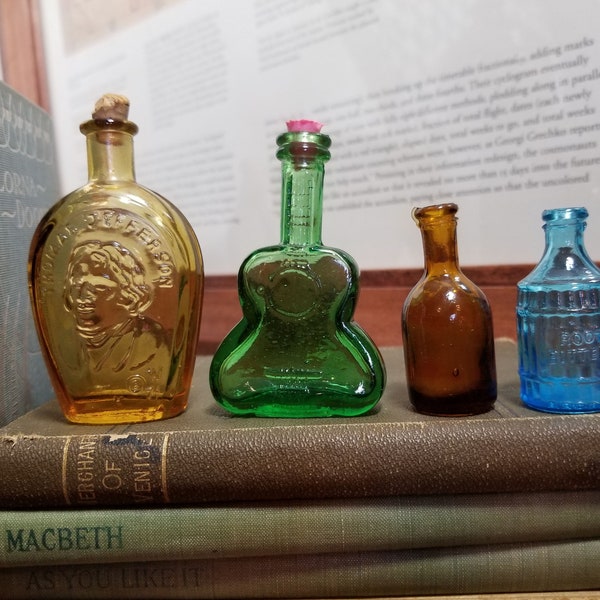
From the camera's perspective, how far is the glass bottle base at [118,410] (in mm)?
417

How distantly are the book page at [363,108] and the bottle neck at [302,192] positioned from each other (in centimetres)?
25

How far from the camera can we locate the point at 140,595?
0.37 meters

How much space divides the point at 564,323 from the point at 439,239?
10 centimetres

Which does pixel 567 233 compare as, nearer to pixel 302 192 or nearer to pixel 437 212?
pixel 437 212

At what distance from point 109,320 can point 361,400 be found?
0.20 metres

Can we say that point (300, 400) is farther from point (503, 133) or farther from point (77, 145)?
point (77, 145)

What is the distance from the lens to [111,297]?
417mm

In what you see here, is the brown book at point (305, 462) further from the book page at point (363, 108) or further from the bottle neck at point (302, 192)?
the book page at point (363, 108)

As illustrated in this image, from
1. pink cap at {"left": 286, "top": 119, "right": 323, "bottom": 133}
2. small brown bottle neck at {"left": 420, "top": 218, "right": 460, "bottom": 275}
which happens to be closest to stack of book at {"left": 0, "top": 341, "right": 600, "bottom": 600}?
small brown bottle neck at {"left": 420, "top": 218, "right": 460, "bottom": 275}

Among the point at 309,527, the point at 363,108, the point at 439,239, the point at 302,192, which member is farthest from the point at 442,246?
the point at 363,108

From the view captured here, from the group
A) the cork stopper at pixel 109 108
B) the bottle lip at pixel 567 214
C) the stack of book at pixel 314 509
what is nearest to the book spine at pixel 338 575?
the stack of book at pixel 314 509

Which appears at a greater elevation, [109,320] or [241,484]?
[109,320]

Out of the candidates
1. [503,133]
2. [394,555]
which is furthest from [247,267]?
[503,133]

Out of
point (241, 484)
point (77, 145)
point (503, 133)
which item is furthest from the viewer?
point (77, 145)
